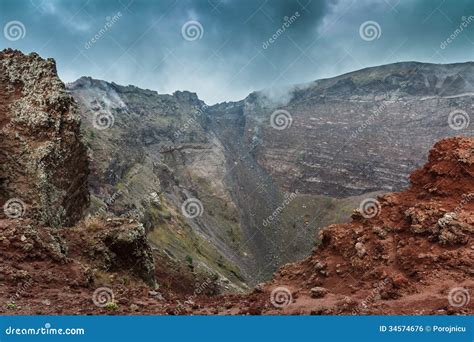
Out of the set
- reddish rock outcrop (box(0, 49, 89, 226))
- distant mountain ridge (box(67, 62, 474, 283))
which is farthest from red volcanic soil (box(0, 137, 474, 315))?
distant mountain ridge (box(67, 62, 474, 283))

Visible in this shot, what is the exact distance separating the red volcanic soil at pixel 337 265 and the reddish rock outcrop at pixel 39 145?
2081 mm

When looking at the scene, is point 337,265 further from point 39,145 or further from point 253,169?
point 253,169

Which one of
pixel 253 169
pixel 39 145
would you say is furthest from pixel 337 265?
pixel 253 169

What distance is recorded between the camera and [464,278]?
12844 mm

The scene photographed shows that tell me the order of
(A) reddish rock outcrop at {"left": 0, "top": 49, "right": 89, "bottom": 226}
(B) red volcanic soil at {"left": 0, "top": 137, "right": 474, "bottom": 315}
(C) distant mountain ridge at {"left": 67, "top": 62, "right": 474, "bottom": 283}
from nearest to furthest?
(B) red volcanic soil at {"left": 0, "top": 137, "right": 474, "bottom": 315}
(A) reddish rock outcrop at {"left": 0, "top": 49, "right": 89, "bottom": 226}
(C) distant mountain ridge at {"left": 67, "top": 62, "right": 474, "bottom": 283}

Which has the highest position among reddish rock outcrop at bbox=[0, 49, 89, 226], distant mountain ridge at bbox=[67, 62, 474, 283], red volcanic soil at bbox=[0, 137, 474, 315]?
distant mountain ridge at bbox=[67, 62, 474, 283]

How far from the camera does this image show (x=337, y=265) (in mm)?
16609

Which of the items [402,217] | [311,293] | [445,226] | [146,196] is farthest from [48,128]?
[146,196]

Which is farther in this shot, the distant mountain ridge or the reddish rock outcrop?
the distant mountain ridge

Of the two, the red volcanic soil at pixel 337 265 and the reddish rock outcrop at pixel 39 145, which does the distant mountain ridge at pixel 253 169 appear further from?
the red volcanic soil at pixel 337 265

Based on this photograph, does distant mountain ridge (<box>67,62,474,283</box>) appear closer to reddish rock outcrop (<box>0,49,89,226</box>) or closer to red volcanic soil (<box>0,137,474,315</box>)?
reddish rock outcrop (<box>0,49,89,226</box>)

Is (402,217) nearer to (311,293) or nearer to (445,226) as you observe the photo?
(445,226)

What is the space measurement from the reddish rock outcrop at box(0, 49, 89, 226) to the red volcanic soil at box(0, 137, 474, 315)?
2.08 m

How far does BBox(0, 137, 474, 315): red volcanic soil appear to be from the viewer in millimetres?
12234
